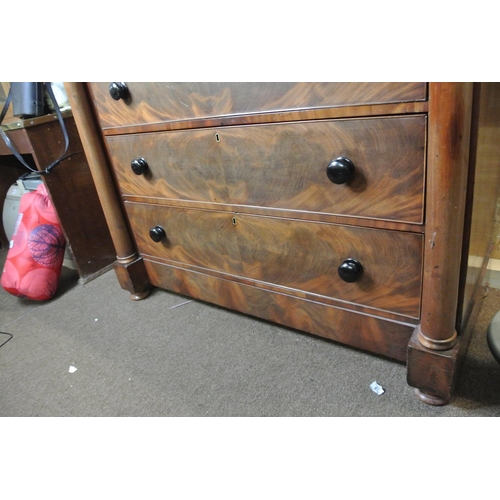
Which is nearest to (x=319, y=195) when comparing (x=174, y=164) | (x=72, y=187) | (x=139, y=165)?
(x=174, y=164)

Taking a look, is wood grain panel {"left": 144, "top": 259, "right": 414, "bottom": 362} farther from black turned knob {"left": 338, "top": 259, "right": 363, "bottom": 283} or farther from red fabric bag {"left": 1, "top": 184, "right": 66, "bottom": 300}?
red fabric bag {"left": 1, "top": 184, "right": 66, "bottom": 300}

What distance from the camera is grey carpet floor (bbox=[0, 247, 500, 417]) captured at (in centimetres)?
75

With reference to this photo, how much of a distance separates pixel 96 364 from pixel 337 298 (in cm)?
67

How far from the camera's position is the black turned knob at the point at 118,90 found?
883mm

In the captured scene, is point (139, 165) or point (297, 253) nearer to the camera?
point (297, 253)

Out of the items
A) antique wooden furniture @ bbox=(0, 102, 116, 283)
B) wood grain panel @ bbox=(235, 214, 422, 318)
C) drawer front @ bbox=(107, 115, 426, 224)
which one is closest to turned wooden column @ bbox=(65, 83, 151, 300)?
drawer front @ bbox=(107, 115, 426, 224)

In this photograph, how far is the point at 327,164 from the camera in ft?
2.22

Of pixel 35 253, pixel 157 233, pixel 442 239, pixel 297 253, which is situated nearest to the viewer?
pixel 442 239

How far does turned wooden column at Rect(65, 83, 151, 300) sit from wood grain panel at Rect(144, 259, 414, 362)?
3.3 inches

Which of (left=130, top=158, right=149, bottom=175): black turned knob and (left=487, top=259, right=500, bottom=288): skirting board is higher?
(left=130, top=158, right=149, bottom=175): black turned knob

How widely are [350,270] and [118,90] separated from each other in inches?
27.3

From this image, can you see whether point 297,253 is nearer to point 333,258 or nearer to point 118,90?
point 333,258
